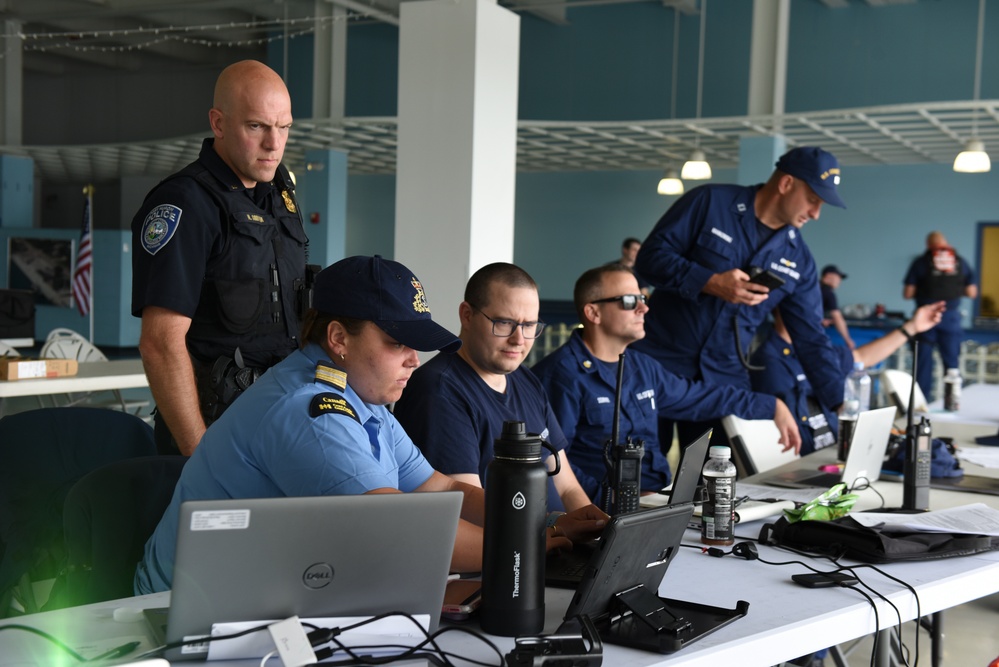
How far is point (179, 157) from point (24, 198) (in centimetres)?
254

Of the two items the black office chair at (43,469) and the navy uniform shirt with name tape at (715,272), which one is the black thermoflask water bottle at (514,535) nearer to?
the black office chair at (43,469)

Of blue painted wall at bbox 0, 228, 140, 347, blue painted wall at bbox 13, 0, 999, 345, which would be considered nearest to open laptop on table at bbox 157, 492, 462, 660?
blue painted wall at bbox 13, 0, 999, 345

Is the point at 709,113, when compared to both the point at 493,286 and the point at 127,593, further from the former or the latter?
the point at 127,593

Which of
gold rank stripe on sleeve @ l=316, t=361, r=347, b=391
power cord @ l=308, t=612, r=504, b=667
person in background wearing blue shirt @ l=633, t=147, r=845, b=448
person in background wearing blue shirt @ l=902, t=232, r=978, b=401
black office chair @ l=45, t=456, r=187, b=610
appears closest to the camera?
power cord @ l=308, t=612, r=504, b=667

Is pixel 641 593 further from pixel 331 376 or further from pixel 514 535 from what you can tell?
pixel 331 376

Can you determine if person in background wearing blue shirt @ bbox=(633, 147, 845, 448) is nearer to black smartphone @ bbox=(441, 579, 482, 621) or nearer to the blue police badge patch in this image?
the blue police badge patch

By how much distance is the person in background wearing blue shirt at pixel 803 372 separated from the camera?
4.50 meters

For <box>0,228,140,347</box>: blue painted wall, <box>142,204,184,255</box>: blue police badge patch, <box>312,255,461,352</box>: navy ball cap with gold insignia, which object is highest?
<box>142,204,184,255</box>: blue police badge patch

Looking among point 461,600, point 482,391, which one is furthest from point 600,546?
point 482,391

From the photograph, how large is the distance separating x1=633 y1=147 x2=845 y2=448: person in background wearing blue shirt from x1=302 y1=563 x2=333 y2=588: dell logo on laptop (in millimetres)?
3024

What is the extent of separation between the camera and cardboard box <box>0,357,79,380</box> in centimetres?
504

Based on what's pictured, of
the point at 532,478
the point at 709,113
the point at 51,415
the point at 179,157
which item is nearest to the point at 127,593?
the point at 51,415

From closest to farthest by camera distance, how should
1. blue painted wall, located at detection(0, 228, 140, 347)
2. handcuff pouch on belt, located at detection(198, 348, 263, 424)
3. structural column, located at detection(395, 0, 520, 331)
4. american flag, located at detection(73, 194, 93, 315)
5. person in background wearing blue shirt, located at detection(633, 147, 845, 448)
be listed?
1. handcuff pouch on belt, located at detection(198, 348, 263, 424)
2. person in background wearing blue shirt, located at detection(633, 147, 845, 448)
3. structural column, located at detection(395, 0, 520, 331)
4. american flag, located at detection(73, 194, 93, 315)
5. blue painted wall, located at detection(0, 228, 140, 347)

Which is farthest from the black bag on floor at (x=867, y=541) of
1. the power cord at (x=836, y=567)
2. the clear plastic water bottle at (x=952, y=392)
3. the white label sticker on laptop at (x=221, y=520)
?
the clear plastic water bottle at (x=952, y=392)
